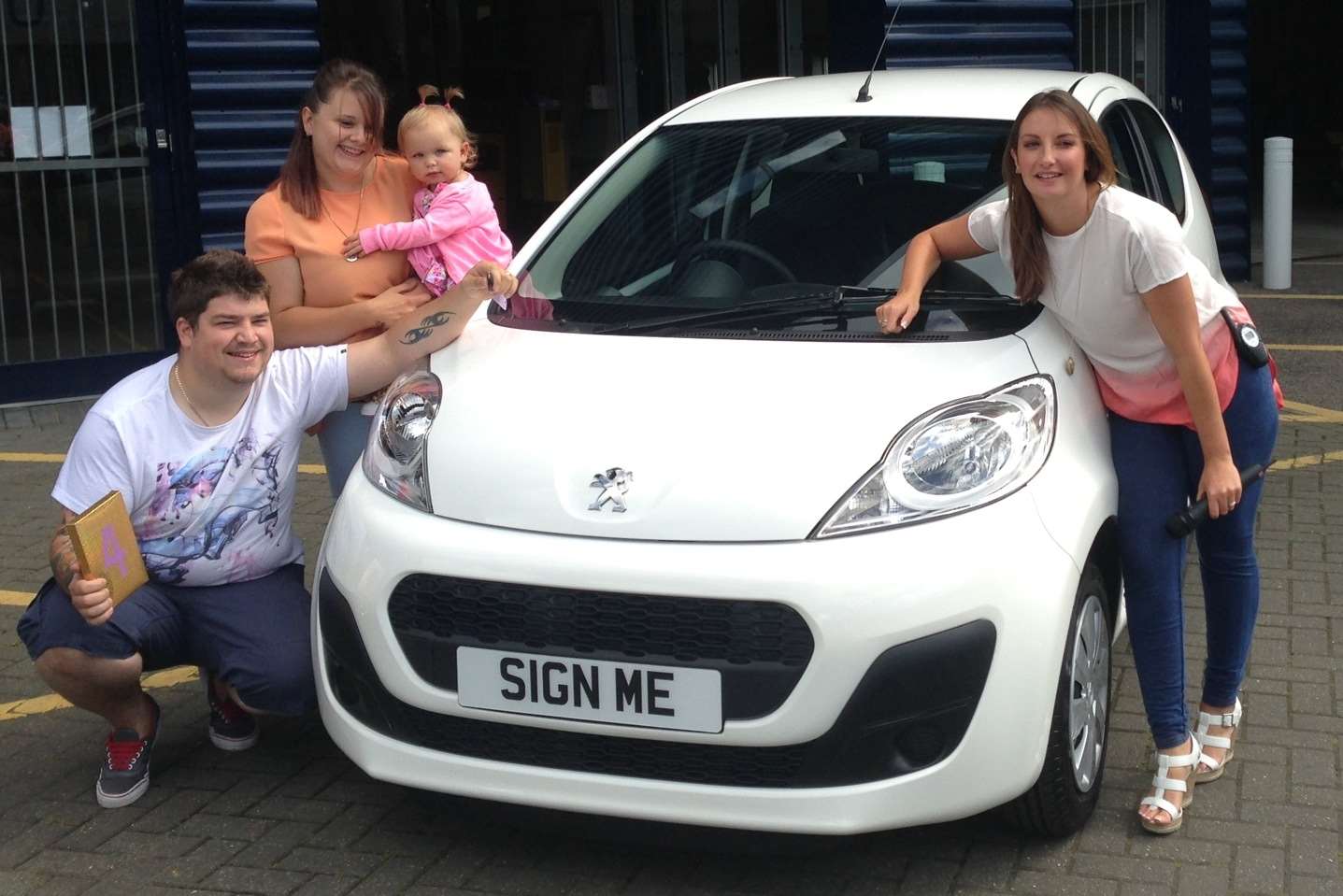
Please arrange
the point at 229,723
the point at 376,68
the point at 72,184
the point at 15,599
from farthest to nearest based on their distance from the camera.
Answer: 1. the point at 376,68
2. the point at 72,184
3. the point at 15,599
4. the point at 229,723

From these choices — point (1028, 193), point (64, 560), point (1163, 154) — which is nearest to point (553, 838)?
point (64, 560)

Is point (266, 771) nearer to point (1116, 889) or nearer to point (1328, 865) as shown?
point (1116, 889)

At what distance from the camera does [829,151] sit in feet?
14.0

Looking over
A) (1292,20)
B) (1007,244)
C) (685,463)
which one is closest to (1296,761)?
(1007,244)

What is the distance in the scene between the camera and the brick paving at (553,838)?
3.28 metres

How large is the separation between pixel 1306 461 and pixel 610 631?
4389mm

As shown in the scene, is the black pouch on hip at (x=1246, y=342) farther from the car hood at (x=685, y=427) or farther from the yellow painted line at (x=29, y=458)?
the yellow painted line at (x=29, y=458)

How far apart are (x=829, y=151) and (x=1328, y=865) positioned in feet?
6.71

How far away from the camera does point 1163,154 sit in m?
4.92

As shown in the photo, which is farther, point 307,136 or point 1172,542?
point 307,136

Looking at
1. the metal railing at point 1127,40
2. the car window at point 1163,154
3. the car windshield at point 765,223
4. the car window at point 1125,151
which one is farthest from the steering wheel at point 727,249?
the metal railing at point 1127,40

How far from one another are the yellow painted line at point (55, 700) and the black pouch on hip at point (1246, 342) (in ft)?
9.36

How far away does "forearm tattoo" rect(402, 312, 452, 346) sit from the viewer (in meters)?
3.81

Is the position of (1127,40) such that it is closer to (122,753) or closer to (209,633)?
(209,633)
